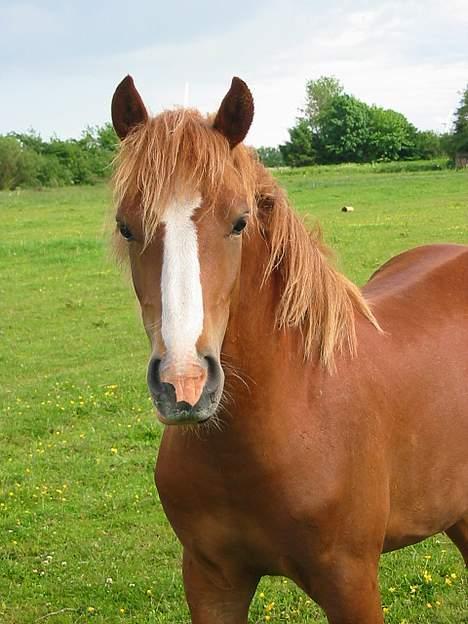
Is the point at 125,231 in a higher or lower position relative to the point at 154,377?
higher

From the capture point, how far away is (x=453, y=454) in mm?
3062

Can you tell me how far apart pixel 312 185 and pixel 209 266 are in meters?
30.9

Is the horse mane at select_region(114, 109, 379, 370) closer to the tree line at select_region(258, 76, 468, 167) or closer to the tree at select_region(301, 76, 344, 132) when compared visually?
the tree line at select_region(258, 76, 468, 167)

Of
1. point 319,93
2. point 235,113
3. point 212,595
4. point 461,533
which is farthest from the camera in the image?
point 319,93

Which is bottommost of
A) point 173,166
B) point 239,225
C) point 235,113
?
point 239,225

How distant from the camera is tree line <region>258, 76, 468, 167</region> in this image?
58688 millimetres

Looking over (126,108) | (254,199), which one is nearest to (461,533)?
(254,199)

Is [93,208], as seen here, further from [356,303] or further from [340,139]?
[340,139]

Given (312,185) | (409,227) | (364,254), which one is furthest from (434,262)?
(312,185)

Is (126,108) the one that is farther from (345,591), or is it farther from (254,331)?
(345,591)

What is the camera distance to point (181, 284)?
6.54ft

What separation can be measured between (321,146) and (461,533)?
59139mm

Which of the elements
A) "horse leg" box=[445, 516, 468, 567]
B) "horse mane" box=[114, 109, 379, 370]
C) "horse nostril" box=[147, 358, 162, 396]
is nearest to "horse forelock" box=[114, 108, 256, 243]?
"horse mane" box=[114, 109, 379, 370]

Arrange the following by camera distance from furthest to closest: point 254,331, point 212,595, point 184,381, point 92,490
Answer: point 92,490, point 212,595, point 254,331, point 184,381
